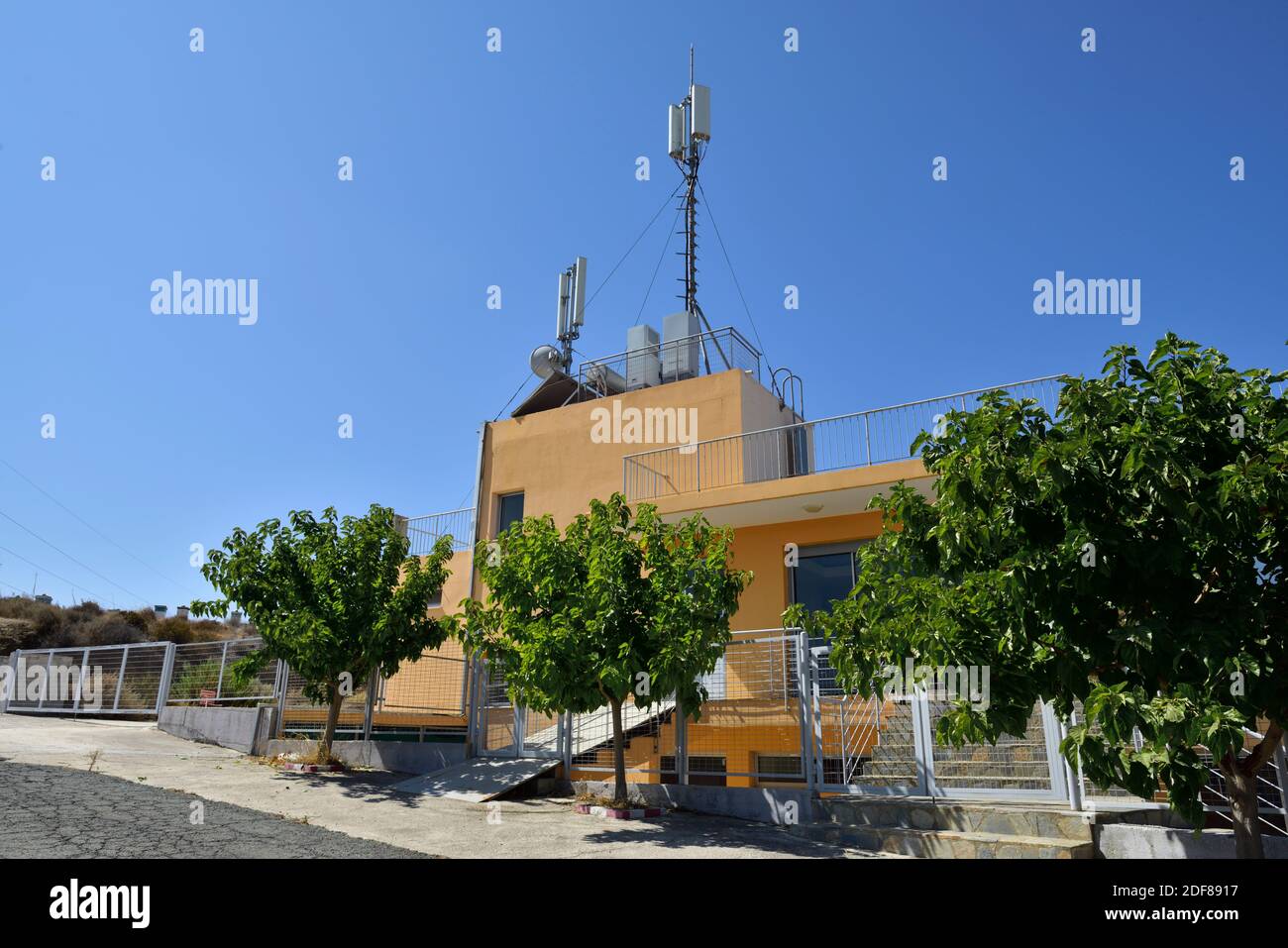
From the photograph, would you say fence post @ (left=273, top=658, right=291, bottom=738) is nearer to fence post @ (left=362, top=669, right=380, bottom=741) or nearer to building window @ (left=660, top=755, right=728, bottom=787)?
fence post @ (left=362, top=669, right=380, bottom=741)

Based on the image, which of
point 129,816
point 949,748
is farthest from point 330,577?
point 949,748

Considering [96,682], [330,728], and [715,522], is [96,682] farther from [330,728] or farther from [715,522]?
[715,522]

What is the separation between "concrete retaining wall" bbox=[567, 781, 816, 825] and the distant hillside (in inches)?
1027

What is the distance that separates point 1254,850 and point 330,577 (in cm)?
1134

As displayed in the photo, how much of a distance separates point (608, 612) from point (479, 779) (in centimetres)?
408

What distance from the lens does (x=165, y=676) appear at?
17.2 metres

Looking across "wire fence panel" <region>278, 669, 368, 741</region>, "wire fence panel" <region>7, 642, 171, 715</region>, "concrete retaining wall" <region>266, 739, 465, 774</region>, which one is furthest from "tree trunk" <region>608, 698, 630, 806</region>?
"wire fence panel" <region>7, 642, 171, 715</region>

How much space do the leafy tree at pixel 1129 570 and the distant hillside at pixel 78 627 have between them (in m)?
32.1

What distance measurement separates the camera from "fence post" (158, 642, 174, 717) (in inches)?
671

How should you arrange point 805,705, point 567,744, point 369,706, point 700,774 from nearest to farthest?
point 805,705 → point 700,774 → point 567,744 → point 369,706

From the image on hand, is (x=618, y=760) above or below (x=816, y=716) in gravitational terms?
below

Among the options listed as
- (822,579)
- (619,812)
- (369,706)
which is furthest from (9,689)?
(822,579)

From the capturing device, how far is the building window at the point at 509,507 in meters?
19.9

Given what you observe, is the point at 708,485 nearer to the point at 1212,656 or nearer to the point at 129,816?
the point at 129,816
